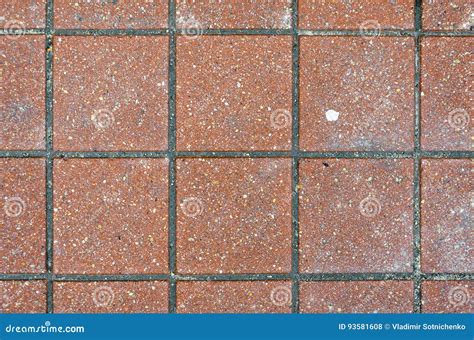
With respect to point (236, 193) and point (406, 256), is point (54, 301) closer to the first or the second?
point (236, 193)

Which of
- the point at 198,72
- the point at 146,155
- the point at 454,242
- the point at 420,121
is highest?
the point at 198,72

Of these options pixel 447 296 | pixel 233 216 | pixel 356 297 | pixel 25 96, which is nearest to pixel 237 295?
pixel 233 216

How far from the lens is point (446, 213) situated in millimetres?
2434

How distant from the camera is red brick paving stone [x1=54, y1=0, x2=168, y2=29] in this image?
2.40m

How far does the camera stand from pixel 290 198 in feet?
7.95

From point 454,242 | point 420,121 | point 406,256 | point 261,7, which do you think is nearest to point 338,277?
point 406,256

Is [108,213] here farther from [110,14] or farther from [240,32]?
[240,32]
